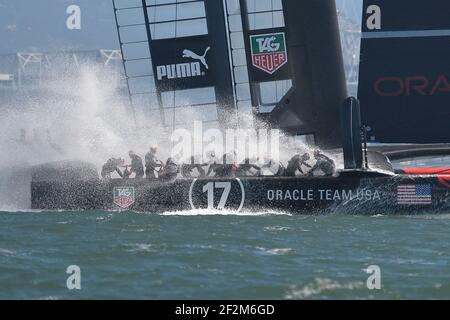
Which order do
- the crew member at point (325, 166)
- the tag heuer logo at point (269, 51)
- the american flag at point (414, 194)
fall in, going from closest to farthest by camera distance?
the american flag at point (414, 194) → the crew member at point (325, 166) → the tag heuer logo at point (269, 51)

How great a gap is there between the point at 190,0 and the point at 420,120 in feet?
10.8

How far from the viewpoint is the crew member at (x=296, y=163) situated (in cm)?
1088

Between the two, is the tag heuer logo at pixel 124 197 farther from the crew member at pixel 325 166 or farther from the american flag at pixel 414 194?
the american flag at pixel 414 194

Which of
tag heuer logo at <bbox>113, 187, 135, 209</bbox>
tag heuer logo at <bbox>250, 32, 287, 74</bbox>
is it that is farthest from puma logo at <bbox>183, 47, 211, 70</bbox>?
tag heuer logo at <bbox>113, 187, 135, 209</bbox>

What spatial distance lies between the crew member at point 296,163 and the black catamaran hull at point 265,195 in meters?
0.26

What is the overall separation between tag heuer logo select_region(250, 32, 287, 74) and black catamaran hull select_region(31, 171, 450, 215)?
6.29 feet

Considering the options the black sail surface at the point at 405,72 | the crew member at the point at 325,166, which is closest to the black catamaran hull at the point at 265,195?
the crew member at the point at 325,166

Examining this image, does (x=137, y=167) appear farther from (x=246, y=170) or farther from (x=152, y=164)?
(x=246, y=170)

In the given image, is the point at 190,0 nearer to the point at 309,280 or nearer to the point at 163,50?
the point at 163,50

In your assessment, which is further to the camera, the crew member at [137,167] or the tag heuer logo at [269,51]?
Answer: the tag heuer logo at [269,51]

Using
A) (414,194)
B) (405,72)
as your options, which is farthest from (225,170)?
(405,72)

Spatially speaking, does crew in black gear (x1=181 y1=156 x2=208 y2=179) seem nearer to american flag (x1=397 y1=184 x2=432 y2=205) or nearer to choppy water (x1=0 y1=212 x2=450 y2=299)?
choppy water (x1=0 y1=212 x2=450 y2=299)

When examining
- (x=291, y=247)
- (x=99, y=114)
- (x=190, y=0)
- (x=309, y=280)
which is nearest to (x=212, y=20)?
(x=190, y=0)

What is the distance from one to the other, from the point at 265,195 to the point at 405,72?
2170mm
